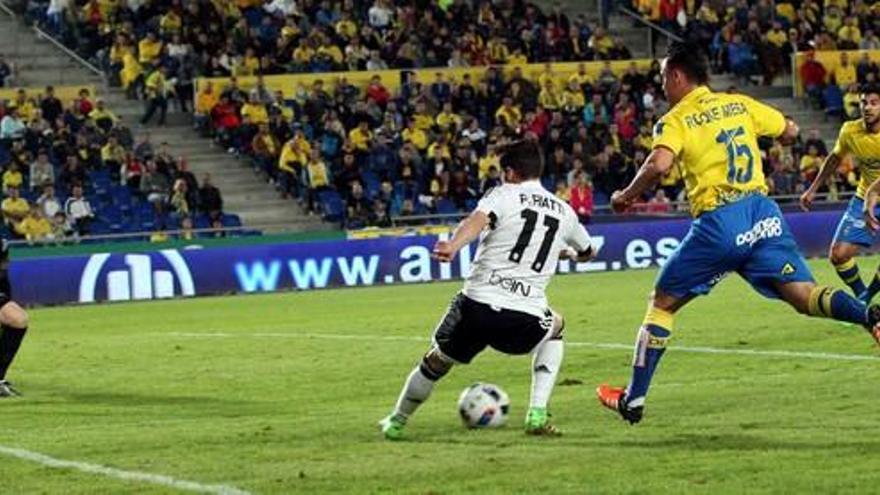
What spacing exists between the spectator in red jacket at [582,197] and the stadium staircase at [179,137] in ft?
15.6

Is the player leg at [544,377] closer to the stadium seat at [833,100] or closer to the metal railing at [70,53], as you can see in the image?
the metal railing at [70,53]

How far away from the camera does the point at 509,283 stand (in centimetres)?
1243

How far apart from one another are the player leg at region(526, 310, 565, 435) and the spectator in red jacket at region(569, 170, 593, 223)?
2300 centimetres

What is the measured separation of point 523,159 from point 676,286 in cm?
132

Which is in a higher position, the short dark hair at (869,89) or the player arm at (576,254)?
the short dark hair at (869,89)

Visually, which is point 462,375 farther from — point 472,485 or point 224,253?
point 224,253

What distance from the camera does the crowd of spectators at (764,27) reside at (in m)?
46.5

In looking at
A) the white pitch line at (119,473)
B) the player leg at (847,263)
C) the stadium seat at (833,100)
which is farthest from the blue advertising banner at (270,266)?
the white pitch line at (119,473)

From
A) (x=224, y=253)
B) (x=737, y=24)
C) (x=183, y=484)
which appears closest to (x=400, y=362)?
(x=183, y=484)

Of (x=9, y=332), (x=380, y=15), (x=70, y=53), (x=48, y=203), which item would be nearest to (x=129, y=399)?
(x=9, y=332)

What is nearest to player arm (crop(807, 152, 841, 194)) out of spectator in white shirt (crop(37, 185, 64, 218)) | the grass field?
the grass field

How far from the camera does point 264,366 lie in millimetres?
19219

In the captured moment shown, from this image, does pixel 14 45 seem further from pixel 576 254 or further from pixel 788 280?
pixel 788 280

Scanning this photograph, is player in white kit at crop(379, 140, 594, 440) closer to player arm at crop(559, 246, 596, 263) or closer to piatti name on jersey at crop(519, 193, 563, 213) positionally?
piatti name on jersey at crop(519, 193, 563, 213)
